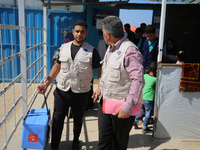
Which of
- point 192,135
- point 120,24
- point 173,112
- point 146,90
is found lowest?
point 192,135

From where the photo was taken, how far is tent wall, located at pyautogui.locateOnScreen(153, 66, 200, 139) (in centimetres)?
356

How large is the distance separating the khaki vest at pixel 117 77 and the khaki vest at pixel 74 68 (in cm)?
74

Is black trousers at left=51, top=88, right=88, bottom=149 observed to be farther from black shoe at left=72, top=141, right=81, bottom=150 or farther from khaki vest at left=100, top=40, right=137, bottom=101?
khaki vest at left=100, top=40, right=137, bottom=101

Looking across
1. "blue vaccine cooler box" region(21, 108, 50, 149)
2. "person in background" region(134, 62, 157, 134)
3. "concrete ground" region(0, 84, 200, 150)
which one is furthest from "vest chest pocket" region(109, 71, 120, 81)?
"person in background" region(134, 62, 157, 134)

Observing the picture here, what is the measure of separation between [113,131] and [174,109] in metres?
1.73

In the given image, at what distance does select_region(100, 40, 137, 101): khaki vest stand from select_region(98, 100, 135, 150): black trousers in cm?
24

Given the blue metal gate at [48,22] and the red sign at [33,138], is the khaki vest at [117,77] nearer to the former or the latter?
the red sign at [33,138]

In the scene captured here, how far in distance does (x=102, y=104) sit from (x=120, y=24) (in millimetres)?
893

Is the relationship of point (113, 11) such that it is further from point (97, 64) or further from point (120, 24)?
point (120, 24)

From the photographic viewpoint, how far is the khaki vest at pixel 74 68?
294 centimetres

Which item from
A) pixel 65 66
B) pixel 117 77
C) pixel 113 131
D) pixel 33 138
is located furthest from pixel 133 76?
pixel 33 138

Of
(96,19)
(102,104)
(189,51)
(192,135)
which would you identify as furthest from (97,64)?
(189,51)

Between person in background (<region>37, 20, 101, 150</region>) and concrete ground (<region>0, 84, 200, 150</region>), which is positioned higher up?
person in background (<region>37, 20, 101, 150</region>)

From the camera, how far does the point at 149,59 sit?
452 cm
